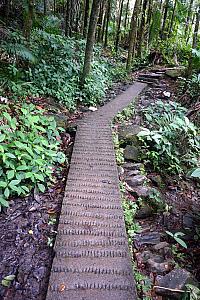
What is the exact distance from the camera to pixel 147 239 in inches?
136

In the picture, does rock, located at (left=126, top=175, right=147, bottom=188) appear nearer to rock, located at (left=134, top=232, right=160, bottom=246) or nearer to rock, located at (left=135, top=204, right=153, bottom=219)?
rock, located at (left=135, top=204, right=153, bottom=219)

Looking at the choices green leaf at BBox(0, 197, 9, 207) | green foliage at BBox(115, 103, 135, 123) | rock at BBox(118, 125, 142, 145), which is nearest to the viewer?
green leaf at BBox(0, 197, 9, 207)

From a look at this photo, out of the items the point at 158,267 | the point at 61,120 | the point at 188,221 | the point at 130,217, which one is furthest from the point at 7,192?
the point at 61,120

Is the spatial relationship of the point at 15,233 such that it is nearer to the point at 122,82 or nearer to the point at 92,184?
the point at 92,184

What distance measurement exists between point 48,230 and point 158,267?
1.24 m

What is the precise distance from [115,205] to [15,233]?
1.22 m

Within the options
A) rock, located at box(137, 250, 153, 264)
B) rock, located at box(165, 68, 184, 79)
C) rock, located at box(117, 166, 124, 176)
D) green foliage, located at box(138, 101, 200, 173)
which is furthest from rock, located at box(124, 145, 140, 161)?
rock, located at box(165, 68, 184, 79)

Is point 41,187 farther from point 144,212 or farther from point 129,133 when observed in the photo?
point 129,133

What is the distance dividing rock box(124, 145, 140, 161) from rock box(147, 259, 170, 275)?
2.26 meters

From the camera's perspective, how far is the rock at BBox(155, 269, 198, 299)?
103 inches

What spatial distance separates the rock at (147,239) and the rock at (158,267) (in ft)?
1.08

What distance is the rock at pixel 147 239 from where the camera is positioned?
337 centimetres

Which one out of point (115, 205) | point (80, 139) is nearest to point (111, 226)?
point (115, 205)

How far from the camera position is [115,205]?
355 cm
